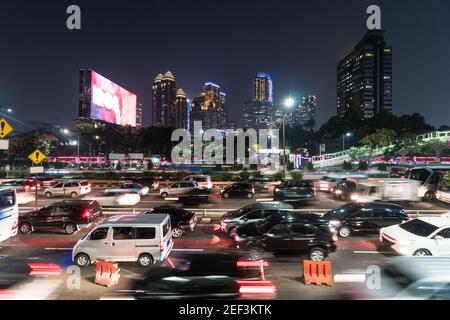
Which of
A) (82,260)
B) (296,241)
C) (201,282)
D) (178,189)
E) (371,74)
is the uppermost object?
(371,74)

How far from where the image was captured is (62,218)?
15.5m

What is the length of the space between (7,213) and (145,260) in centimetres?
615

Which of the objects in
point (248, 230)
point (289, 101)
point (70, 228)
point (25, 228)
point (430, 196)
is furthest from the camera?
point (289, 101)

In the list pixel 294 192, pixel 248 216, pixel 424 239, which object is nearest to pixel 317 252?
pixel 424 239

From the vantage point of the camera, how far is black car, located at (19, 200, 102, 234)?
→ 1549cm

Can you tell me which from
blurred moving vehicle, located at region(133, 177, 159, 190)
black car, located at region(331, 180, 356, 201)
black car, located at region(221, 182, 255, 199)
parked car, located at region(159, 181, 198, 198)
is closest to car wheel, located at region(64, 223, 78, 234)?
parked car, located at region(159, 181, 198, 198)

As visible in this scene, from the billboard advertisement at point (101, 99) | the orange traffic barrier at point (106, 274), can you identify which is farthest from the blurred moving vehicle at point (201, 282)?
the billboard advertisement at point (101, 99)

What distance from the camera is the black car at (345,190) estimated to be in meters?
24.5

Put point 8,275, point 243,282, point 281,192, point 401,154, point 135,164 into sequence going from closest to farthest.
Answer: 1. point 243,282
2. point 8,275
3. point 281,192
4. point 401,154
5. point 135,164

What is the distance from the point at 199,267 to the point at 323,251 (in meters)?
5.61

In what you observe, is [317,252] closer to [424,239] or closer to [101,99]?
[424,239]

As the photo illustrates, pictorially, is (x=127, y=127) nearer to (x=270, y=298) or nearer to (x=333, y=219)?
(x=333, y=219)
